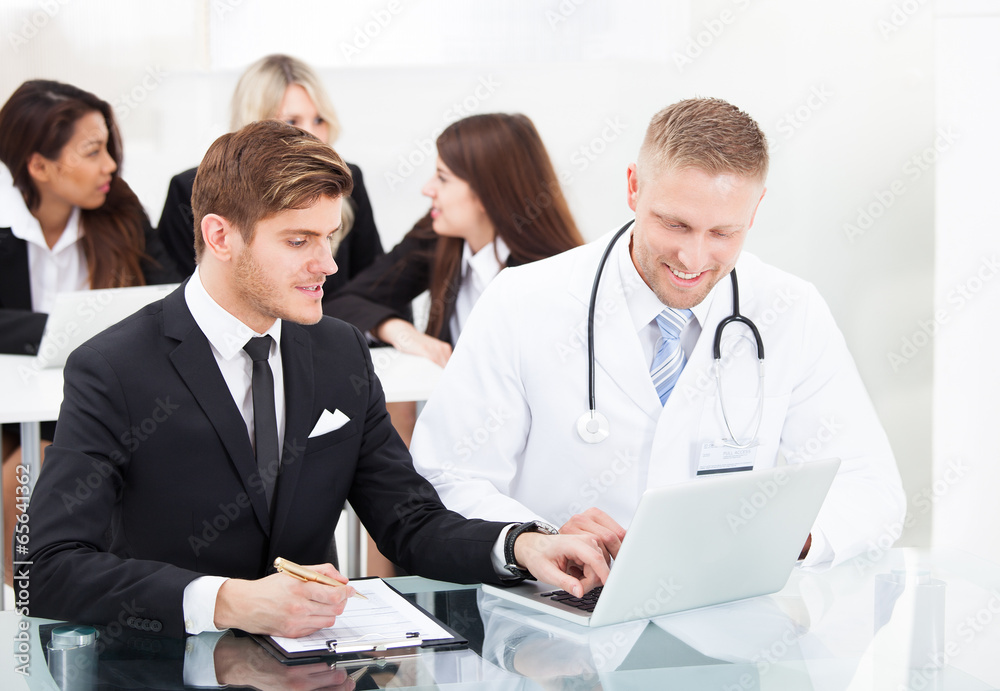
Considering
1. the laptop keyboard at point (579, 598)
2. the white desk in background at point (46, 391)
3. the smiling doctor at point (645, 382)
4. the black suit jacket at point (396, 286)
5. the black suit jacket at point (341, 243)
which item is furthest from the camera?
the black suit jacket at point (341, 243)

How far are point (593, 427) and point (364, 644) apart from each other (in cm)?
76

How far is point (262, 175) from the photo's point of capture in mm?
1523

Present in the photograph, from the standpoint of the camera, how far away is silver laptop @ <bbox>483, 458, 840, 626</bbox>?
3.94 feet

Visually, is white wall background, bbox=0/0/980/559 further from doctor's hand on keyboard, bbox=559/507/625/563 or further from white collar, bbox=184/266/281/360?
white collar, bbox=184/266/281/360

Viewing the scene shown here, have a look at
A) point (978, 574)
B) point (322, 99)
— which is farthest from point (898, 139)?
point (978, 574)

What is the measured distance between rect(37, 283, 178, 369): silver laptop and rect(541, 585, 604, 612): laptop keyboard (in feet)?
5.63

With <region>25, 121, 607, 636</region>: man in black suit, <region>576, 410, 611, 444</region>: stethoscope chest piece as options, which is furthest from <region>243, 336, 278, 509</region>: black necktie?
<region>576, 410, 611, 444</region>: stethoscope chest piece

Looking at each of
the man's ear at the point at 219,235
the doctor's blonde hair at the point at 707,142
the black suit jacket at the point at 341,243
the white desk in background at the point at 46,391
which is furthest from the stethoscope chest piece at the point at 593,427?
the black suit jacket at the point at 341,243

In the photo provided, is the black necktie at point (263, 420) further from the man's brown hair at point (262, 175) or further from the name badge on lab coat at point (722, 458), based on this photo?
the name badge on lab coat at point (722, 458)

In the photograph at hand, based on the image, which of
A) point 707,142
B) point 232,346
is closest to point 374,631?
point 232,346

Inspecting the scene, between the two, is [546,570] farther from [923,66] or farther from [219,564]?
[923,66]

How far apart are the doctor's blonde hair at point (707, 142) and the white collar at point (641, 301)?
0.69 feet

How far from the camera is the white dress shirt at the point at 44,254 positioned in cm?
340

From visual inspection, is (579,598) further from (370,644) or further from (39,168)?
(39,168)
